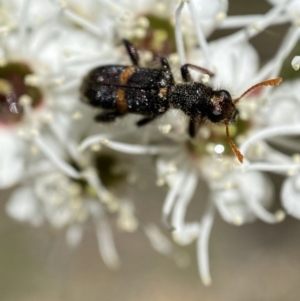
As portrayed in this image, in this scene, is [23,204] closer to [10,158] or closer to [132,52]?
[10,158]

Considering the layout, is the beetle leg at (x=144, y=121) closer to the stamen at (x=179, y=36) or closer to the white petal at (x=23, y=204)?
the stamen at (x=179, y=36)

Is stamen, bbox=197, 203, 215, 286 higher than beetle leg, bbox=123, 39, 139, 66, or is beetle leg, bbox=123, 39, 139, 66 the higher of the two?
beetle leg, bbox=123, 39, 139, 66

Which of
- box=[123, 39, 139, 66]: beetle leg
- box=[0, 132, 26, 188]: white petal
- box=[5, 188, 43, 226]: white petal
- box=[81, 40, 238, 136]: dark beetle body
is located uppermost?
box=[123, 39, 139, 66]: beetle leg

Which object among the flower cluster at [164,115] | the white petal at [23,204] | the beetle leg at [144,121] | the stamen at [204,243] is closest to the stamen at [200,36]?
the flower cluster at [164,115]

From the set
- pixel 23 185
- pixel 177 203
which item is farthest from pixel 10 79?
pixel 177 203

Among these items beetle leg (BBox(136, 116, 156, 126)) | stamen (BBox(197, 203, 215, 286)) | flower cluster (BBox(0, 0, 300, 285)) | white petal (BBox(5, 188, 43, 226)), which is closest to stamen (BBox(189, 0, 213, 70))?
flower cluster (BBox(0, 0, 300, 285))

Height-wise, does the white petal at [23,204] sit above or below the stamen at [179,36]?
below

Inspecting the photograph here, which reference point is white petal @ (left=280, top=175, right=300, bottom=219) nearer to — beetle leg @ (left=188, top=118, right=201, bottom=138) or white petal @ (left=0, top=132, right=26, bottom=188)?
beetle leg @ (left=188, top=118, right=201, bottom=138)
